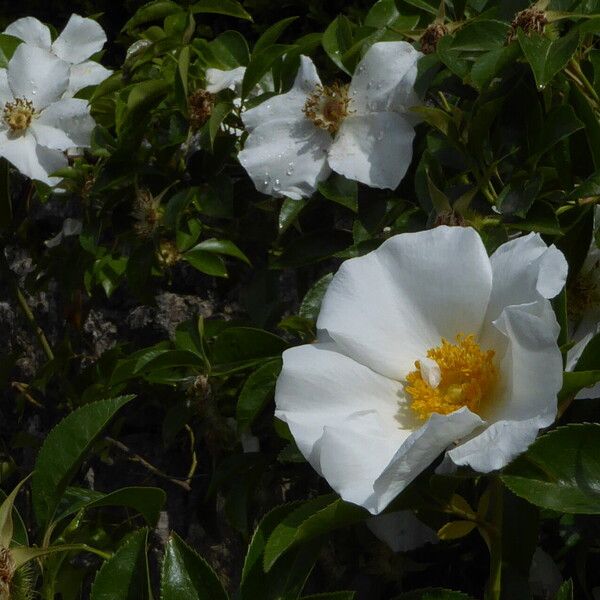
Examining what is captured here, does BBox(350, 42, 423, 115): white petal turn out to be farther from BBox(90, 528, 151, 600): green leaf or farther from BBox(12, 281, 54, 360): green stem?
BBox(12, 281, 54, 360): green stem

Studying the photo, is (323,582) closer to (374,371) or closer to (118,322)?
(374,371)

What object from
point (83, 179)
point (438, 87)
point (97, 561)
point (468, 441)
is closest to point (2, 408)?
point (97, 561)

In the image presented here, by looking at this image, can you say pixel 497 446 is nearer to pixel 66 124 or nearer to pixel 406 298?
pixel 406 298

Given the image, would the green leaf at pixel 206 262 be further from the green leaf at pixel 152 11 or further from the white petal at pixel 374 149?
the green leaf at pixel 152 11

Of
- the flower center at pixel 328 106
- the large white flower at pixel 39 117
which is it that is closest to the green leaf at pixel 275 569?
the flower center at pixel 328 106

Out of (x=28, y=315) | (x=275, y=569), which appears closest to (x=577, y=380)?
(x=275, y=569)
